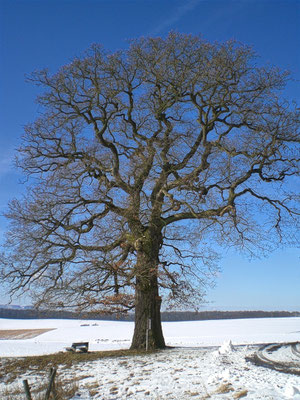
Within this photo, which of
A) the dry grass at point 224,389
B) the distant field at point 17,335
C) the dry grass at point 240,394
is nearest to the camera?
the dry grass at point 240,394

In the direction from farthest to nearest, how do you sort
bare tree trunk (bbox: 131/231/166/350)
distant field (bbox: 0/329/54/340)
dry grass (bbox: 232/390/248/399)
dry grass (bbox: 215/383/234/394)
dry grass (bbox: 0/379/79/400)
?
distant field (bbox: 0/329/54/340), bare tree trunk (bbox: 131/231/166/350), dry grass (bbox: 0/379/79/400), dry grass (bbox: 215/383/234/394), dry grass (bbox: 232/390/248/399)

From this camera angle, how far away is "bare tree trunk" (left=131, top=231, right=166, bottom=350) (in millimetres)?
14188

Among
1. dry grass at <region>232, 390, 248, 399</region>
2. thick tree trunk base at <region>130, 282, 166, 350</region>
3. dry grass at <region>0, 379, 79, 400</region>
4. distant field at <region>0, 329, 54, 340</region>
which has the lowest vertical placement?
dry grass at <region>0, 379, 79, 400</region>

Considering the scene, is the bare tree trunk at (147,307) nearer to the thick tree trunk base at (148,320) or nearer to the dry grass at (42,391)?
the thick tree trunk base at (148,320)

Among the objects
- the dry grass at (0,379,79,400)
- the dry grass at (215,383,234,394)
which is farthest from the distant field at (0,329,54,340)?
the dry grass at (215,383,234,394)

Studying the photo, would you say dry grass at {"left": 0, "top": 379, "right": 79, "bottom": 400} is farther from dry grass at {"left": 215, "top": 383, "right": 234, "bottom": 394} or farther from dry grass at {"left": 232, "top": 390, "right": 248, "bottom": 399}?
dry grass at {"left": 232, "top": 390, "right": 248, "bottom": 399}

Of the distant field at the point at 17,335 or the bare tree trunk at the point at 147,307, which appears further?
the distant field at the point at 17,335

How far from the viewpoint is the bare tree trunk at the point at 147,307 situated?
1419 cm

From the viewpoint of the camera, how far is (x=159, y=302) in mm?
14844

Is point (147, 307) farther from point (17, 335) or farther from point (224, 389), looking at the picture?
point (17, 335)

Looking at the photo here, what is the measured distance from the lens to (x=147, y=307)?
14547mm

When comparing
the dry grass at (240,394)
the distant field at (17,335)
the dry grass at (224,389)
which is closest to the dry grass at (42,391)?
the dry grass at (224,389)

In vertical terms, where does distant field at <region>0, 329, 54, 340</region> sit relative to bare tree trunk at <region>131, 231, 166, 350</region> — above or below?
below

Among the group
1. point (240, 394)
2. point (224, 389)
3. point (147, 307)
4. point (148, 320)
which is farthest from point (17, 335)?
point (240, 394)
